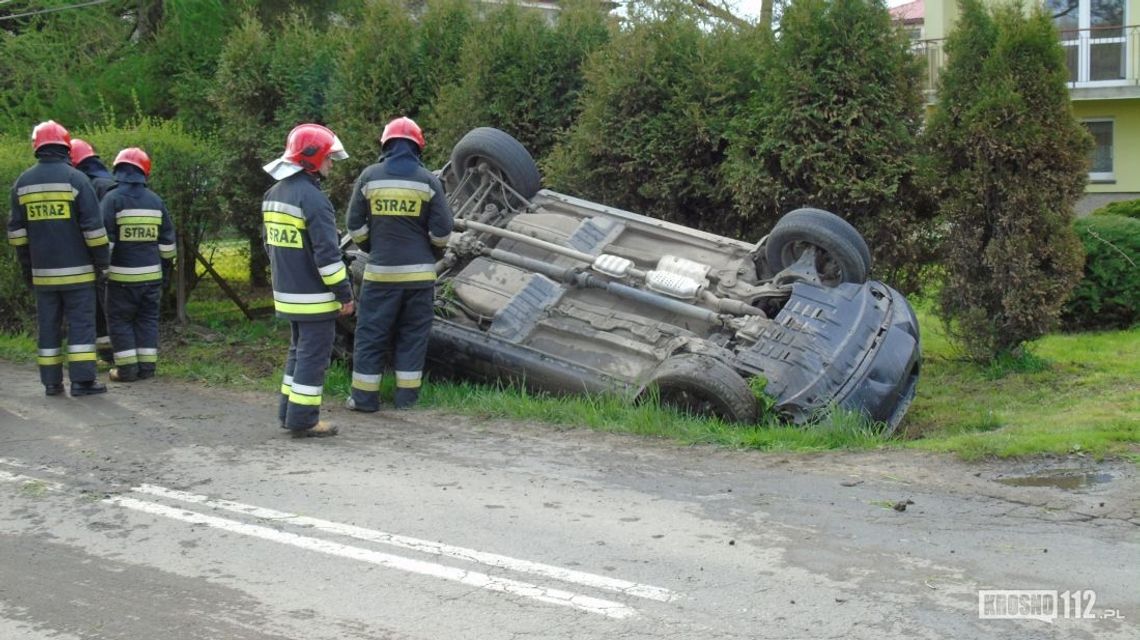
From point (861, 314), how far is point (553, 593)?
3.83 meters

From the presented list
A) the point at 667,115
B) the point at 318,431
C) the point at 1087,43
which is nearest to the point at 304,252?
the point at 318,431

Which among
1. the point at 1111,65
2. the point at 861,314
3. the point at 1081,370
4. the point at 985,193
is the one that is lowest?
the point at 1081,370

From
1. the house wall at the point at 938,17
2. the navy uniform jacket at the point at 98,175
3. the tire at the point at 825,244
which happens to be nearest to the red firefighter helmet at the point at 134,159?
the navy uniform jacket at the point at 98,175

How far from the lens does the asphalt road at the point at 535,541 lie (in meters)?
4.45

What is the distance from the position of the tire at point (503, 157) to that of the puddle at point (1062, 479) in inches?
183

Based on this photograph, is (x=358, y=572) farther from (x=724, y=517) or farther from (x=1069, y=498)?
(x=1069, y=498)

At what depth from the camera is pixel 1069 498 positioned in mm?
5773

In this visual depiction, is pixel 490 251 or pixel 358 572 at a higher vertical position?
pixel 490 251

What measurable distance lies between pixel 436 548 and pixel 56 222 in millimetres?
5494

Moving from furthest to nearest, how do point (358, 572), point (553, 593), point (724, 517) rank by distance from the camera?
1. point (724, 517)
2. point (358, 572)
3. point (553, 593)

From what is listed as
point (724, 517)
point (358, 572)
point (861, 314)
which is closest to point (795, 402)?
point (861, 314)

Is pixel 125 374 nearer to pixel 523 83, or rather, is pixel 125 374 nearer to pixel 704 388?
pixel 523 83

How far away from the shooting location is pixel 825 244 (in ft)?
26.5

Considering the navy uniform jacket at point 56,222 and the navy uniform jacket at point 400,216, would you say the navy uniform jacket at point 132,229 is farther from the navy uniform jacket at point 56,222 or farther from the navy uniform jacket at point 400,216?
the navy uniform jacket at point 400,216
